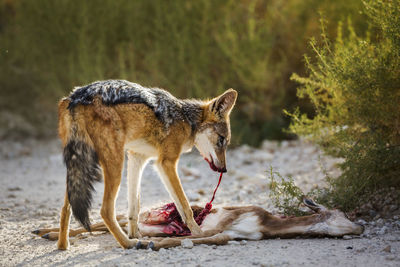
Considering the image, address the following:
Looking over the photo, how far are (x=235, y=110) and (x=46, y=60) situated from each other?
5379 millimetres

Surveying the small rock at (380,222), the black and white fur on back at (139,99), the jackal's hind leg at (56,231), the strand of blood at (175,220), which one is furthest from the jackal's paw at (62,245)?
the small rock at (380,222)

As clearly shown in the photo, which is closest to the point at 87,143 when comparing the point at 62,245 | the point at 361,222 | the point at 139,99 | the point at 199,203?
the point at 139,99

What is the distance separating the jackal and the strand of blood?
0.18m

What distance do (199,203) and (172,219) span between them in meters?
1.35

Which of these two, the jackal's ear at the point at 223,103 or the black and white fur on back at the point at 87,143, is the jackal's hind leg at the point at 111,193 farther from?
the jackal's ear at the point at 223,103

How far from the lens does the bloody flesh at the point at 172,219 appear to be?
201 inches

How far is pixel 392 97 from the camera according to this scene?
5547mm

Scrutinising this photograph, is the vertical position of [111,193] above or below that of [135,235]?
above

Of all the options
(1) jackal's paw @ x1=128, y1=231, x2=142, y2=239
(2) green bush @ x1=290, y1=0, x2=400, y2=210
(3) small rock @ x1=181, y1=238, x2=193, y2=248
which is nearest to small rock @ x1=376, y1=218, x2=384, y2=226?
(2) green bush @ x1=290, y1=0, x2=400, y2=210

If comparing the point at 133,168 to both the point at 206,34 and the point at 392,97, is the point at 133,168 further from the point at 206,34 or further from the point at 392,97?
the point at 206,34

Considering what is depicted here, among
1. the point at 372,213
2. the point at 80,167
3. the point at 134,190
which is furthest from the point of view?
the point at 372,213

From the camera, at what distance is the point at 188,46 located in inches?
428

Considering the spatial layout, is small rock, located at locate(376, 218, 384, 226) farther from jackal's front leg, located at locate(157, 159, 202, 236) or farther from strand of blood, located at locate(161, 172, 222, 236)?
jackal's front leg, located at locate(157, 159, 202, 236)

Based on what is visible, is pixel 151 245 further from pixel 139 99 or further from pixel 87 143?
pixel 139 99
